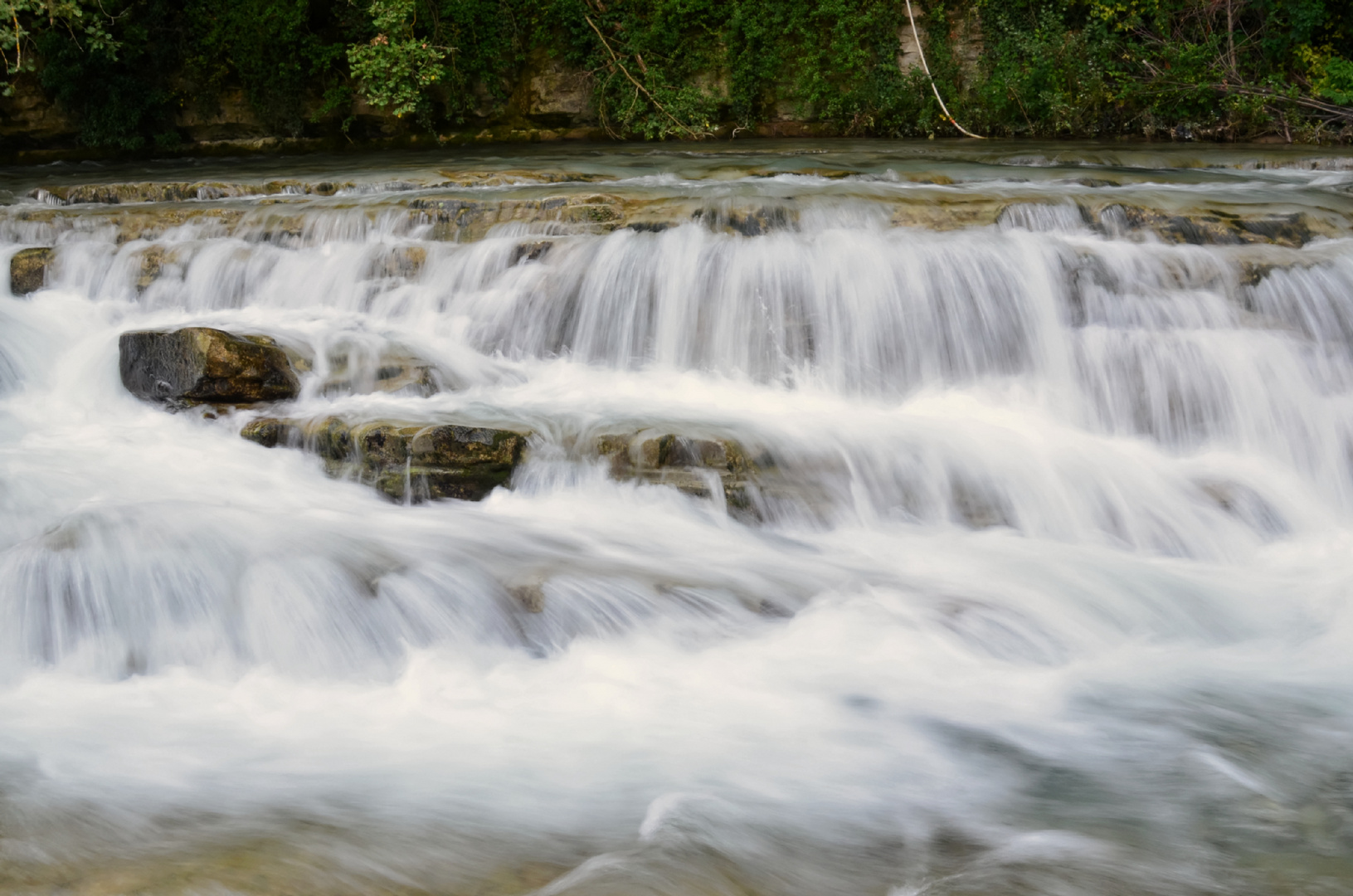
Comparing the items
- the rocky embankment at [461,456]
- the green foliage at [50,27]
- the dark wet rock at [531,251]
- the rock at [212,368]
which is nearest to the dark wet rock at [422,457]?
the rocky embankment at [461,456]

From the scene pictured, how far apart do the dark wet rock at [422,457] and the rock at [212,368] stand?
0.70 m

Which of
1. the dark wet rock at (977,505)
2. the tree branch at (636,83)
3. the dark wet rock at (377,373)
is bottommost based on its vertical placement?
the dark wet rock at (977,505)

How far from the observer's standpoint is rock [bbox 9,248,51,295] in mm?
7105

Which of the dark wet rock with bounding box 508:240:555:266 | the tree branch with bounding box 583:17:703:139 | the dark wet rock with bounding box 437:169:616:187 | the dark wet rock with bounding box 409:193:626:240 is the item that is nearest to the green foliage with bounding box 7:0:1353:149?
the tree branch with bounding box 583:17:703:139

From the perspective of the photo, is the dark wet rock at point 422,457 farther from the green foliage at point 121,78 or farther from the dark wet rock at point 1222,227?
the green foliage at point 121,78

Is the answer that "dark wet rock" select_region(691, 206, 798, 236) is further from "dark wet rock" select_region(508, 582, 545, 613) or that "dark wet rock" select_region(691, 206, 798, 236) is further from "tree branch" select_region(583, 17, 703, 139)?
"tree branch" select_region(583, 17, 703, 139)

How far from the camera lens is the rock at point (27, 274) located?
7.11m

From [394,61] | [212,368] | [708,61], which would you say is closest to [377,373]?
[212,368]

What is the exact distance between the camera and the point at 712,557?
178 inches

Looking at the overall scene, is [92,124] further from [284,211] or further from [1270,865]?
[1270,865]

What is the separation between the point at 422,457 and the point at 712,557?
1384 millimetres

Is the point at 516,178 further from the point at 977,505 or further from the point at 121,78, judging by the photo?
the point at 121,78

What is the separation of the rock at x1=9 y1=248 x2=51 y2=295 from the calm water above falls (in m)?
0.16

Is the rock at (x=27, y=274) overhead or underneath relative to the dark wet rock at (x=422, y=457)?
overhead
